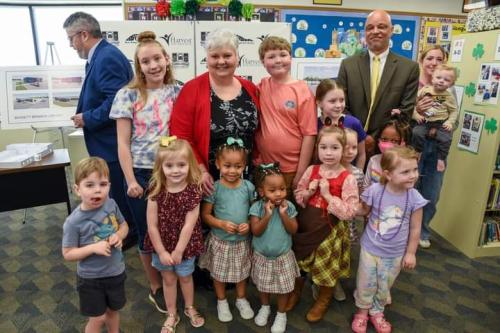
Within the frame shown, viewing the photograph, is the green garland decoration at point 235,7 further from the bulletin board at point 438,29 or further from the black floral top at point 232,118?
the bulletin board at point 438,29

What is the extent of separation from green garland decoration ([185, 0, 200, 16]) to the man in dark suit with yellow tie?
198 cm

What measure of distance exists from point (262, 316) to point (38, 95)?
282cm

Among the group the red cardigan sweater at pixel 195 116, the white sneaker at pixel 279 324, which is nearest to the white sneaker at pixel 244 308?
the white sneaker at pixel 279 324

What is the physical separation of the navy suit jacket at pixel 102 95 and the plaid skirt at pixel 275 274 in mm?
1391

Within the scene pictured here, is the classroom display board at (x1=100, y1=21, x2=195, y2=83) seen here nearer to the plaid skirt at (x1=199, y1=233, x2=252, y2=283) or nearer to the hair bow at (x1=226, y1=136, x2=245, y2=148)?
the hair bow at (x1=226, y1=136, x2=245, y2=148)

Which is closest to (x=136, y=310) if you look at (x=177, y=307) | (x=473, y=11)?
(x=177, y=307)

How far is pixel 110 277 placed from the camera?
1.64 meters

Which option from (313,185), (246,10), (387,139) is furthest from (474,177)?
(246,10)

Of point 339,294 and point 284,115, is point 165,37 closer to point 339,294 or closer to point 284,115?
point 284,115

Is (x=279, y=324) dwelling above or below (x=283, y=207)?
below

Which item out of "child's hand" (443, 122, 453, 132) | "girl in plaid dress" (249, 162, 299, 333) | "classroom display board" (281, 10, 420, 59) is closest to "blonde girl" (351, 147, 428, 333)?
"girl in plaid dress" (249, 162, 299, 333)

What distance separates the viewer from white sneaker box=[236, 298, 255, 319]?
2164 millimetres

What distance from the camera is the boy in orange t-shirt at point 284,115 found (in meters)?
1.94

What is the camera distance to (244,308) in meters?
2.17
